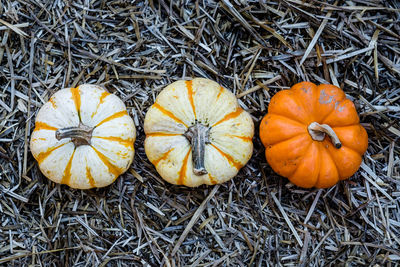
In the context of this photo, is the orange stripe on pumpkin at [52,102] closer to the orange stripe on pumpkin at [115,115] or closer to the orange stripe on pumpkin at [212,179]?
the orange stripe on pumpkin at [115,115]

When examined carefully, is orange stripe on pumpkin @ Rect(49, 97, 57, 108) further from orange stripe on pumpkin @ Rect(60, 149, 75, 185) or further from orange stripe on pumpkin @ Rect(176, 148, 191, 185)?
orange stripe on pumpkin @ Rect(176, 148, 191, 185)

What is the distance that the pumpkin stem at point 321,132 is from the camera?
2.63m

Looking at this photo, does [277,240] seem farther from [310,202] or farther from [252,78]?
[252,78]

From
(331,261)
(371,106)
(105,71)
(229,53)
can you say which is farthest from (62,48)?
(331,261)

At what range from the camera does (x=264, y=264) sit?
306 centimetres

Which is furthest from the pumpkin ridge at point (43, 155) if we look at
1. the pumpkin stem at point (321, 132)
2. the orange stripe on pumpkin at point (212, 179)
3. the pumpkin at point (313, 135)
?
the pumpkin stem at point (321, 132)

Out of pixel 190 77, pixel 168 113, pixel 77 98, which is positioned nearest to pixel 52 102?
pixel 77 98

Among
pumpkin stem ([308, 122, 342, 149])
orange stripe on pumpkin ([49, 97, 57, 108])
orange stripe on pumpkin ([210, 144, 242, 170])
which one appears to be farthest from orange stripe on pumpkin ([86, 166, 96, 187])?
pumpkin stem ([308, 122, 342, 149])

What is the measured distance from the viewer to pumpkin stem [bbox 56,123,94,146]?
253 cm

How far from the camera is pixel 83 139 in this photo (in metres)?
2.68

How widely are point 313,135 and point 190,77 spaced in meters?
1.08

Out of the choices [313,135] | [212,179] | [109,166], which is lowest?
[212,179]

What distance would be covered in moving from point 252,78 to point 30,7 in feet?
6.17

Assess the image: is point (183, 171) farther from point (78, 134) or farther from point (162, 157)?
point (78, 134)
